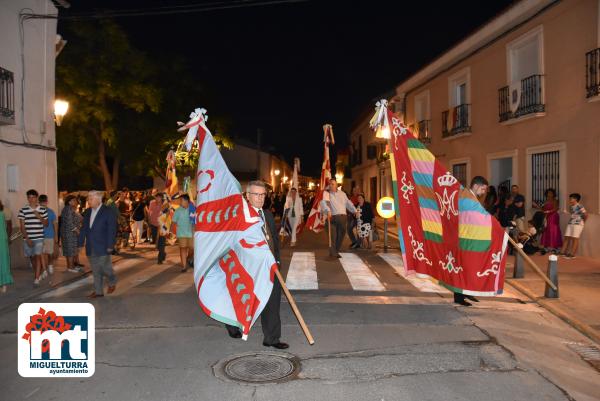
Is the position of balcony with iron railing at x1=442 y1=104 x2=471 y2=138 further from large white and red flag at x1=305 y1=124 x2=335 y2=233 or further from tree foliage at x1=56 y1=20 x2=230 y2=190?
tree foliage at x1=56 y1=20 x2=230 y2=190

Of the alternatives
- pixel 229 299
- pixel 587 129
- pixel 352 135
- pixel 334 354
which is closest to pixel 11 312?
pixel 229 299

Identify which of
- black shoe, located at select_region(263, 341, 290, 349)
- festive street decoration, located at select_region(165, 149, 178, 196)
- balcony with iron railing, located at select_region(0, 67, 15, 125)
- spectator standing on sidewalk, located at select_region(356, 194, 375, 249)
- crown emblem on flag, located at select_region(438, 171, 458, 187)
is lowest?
black shoe, located at select_region(263, 341, 290, 349)

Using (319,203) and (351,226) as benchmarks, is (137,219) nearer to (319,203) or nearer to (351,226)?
(319,203)

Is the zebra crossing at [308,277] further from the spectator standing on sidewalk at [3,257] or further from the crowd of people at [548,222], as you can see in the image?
the crowd of people at [548,222]

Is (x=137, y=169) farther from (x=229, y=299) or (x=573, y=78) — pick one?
(x=229, y=299)

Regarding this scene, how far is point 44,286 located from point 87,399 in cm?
583

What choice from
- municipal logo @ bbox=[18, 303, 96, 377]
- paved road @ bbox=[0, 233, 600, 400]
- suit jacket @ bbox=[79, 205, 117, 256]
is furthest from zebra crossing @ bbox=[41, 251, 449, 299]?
municipal logo @ bbox=[18, 303, 96, 377]

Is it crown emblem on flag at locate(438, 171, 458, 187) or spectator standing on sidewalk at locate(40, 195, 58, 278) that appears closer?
crown emblem on flag at locate(438, 171, 458, 187)

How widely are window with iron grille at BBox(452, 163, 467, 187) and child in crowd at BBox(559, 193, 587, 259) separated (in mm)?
7205

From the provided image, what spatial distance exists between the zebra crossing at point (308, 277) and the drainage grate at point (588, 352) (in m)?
2.76

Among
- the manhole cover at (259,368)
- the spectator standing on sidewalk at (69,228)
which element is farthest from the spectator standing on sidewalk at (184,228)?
the manhole cover at (259,368)

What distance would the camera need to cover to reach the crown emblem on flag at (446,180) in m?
7.12

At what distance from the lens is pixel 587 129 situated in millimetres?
12430

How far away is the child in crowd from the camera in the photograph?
471 inches
